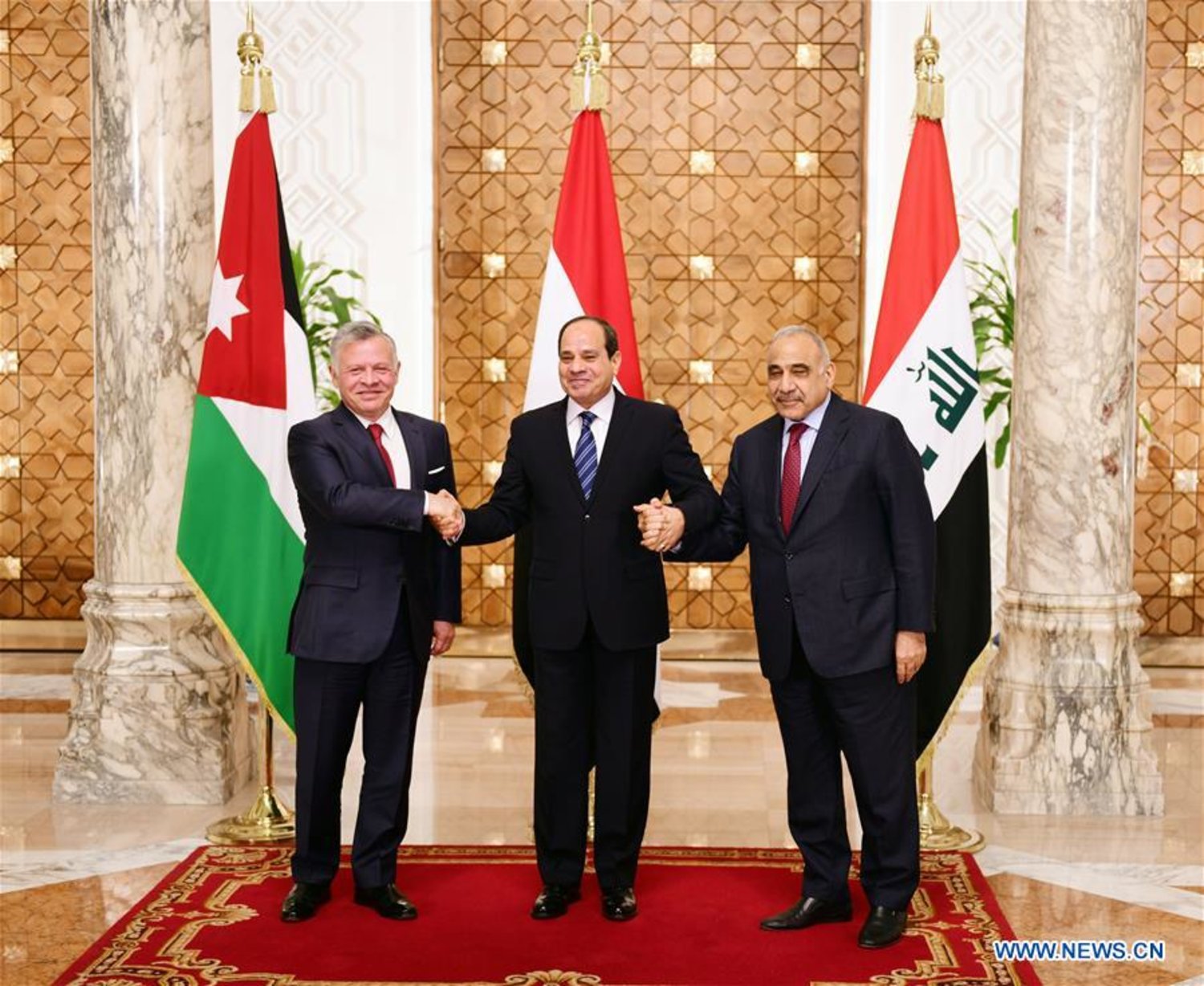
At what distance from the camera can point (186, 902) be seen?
14.4 feet

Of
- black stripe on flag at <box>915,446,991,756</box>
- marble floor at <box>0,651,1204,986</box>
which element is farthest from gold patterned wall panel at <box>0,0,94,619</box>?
black stripe on flag at <box>915,446,991,756</box>

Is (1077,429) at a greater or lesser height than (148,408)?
lesser

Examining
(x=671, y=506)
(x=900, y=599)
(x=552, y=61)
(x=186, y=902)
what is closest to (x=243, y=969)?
(x=186, y=902)

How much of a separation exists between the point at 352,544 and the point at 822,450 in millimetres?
1393

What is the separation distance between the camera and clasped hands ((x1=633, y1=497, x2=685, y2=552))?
3990mm

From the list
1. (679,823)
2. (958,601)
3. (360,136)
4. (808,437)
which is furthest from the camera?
(360,136)

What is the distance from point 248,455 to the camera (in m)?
5.02

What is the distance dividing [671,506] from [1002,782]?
2.26 meters

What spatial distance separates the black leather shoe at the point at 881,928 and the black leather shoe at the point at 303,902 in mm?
1605

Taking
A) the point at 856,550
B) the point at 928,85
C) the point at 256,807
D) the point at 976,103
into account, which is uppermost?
the point at 976,103

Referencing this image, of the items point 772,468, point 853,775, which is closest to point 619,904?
point 853,775

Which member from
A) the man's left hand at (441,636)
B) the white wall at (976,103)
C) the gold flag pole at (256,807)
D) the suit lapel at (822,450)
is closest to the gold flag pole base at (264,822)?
the gold flag pole at (256,807)

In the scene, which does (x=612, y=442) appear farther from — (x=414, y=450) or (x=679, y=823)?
(x=679, y=823)

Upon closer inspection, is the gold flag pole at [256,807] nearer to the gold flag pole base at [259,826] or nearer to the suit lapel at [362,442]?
the gold flag pole base at [259,826]
